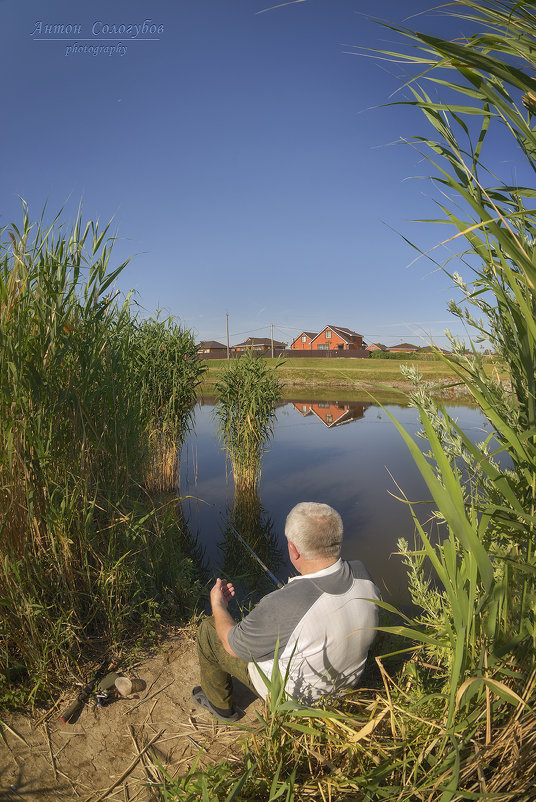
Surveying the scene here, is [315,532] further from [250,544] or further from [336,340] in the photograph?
[336,340]

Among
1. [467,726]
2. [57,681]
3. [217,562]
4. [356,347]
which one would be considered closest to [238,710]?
[57,681]

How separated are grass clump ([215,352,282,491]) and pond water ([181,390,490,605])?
585mm

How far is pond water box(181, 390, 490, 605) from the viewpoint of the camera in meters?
7.44

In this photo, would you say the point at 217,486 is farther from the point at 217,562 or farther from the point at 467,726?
the point at 467,726

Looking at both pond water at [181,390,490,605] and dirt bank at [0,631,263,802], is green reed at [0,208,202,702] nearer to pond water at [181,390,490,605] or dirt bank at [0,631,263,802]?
dirt bank at [0,631,263,802]

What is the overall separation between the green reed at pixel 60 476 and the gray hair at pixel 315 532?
1.60 meters

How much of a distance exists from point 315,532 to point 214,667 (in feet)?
4.01

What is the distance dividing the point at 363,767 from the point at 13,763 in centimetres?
188

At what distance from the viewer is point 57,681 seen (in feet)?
9.73

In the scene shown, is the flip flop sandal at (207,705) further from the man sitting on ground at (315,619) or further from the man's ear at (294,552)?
the man's ear at (294,552)

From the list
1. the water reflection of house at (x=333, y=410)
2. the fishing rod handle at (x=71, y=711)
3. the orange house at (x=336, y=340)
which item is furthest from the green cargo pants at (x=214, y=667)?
the orange house at (x=336, y=340)

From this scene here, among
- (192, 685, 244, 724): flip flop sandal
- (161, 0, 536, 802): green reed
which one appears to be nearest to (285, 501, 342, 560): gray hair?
(161, 0, 536, 802): green reed

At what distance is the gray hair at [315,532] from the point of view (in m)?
2.19

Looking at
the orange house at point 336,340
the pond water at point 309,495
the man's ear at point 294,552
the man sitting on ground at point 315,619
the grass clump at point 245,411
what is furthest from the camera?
the orange house at point 336,340
